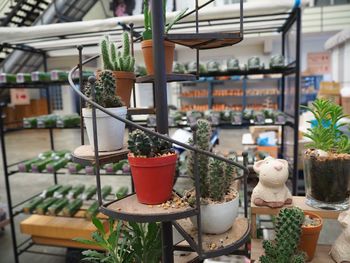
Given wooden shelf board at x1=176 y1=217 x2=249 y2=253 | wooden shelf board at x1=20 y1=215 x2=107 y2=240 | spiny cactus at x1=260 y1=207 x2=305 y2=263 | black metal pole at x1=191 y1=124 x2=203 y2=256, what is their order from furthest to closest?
1. wooden shelf board at x1=20 y1=215 x2=107 y2=240
2. spiny cactus at x1=260 y1=207 x2=305 y2=263
3. wooden shelf board at x1=176 y1=217 x2=249 y2=253
4. black metal pole at x1=191 y1=124 x2=203 y2=256

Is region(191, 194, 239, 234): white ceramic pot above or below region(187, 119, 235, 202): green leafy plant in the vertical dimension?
below

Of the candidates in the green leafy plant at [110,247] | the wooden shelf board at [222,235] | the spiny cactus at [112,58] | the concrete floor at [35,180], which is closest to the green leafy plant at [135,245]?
Result: the green leafy plant at [110,247]

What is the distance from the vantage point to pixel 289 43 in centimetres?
310

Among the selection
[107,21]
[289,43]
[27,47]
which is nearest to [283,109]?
[289,43]

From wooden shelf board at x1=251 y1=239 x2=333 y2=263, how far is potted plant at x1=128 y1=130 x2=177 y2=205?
62 centimetres

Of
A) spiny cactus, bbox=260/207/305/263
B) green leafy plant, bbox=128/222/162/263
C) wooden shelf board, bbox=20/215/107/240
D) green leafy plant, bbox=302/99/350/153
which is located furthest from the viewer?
wooden shelf board, bbox=20/215/107/240

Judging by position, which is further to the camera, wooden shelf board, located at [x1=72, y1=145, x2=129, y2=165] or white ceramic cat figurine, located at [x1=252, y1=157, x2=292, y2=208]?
white ceramic cat figurine, located at [x1=252, y1=157, x2=292, y2=208]

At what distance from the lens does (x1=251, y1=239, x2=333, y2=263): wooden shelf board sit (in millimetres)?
1344

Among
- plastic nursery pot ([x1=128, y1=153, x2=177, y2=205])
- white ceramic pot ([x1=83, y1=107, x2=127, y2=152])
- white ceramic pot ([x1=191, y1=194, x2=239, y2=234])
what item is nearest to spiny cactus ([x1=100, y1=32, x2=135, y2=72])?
white ceramic pot ([x1=83, y1=107, x2=127, y2=152])

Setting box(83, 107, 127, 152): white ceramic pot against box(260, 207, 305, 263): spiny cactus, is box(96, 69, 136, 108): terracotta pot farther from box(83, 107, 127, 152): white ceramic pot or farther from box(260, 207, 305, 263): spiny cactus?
box(260, 207, 305, 263): spiny cactus

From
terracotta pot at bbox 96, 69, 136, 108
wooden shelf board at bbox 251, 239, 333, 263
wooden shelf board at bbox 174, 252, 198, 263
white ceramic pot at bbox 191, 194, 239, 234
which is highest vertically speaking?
terracotta pot at bbox 96, 69, 136, 108

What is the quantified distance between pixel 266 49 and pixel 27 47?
7392mm

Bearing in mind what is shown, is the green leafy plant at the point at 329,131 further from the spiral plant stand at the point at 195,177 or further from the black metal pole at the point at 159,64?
the black metal pole at the point at 159,64

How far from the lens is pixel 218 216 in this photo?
42.8 inches
